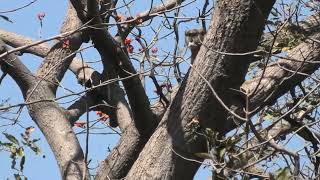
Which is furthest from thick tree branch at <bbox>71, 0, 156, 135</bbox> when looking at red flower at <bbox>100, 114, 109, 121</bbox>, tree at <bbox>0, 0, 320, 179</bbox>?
red flower at <bbox>100, 114, 109, 121</bbox>

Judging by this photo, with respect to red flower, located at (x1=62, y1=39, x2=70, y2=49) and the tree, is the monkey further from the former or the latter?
red flower, located at (x1=62, y1=39, x2=70, y2=49)

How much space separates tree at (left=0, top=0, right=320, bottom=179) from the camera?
2574 millimetres

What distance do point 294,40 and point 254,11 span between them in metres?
0.95

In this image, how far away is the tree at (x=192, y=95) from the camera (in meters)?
2.57

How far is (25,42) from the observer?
14.8 feet

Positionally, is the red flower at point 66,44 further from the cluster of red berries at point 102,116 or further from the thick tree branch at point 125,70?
the thick tree branch at point 125,70

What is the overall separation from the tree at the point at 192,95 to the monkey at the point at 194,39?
0.07 m

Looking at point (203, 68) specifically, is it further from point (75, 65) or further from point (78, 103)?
point (75, 65)

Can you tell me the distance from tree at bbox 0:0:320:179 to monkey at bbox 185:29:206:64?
0.07m

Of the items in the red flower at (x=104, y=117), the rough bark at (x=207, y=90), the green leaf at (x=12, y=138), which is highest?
the red flower at (x=104, y=117)

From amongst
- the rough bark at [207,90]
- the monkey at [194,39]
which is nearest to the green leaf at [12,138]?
the rough bark at [207,90]

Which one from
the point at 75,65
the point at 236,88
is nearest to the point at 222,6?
the point at 236,88

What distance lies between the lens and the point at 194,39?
3068mm

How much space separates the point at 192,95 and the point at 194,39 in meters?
0.41
